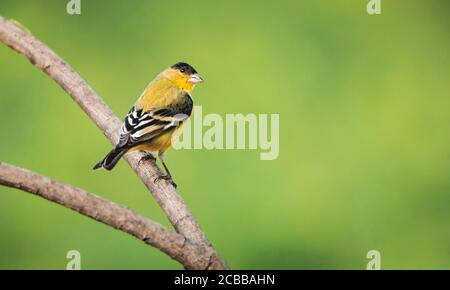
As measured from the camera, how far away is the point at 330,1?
2357mm

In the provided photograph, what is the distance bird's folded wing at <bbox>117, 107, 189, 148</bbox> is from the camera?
4.30 feet

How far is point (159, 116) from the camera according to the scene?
4.82ft

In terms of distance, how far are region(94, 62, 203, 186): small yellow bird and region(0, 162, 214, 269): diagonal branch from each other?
275mm

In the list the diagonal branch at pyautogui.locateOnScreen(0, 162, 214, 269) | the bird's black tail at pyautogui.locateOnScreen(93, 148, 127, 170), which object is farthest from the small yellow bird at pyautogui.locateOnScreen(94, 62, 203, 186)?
the diagonal branch at pyautogui.locateOnScreen(0, 162, 214, 269)

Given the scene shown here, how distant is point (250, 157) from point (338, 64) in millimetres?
475

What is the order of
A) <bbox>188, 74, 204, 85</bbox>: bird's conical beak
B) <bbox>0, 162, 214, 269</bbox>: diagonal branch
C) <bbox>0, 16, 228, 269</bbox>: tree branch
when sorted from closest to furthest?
<bbox>0, 162, 214, 269</bbox>: diagonal branch < <bbox>0, 16, 228, 269</bbox>: tree branch < <bbox>188, 74, 204, 85</bbox>: bird's conical beak

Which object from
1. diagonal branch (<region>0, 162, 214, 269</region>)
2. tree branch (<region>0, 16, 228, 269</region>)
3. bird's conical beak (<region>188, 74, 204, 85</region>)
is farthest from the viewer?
bird's conical beak (<region>188, 74, 204, 85</region>)

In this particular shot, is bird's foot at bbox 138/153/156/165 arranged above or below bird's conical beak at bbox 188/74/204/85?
below

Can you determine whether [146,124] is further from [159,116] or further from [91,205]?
[91,205]

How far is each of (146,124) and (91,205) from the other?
1.60ft

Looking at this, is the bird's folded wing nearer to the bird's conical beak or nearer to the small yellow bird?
the small yellow bird

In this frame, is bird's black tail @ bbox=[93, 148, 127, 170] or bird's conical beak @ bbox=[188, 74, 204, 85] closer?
bird's black tail @ bbox=[93, 148, 127, 170]

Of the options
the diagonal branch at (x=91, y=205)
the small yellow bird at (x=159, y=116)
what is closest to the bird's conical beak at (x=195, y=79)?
the small yellow bird at (x=159, y=116)
